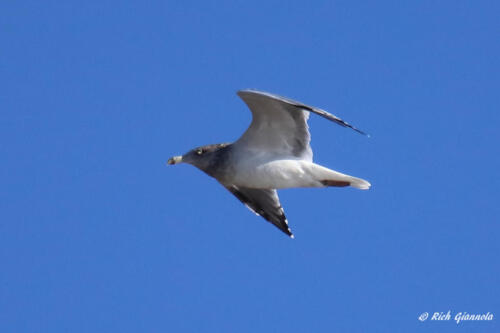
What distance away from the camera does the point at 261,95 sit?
11.3m

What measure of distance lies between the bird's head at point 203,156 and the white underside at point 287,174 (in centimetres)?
43

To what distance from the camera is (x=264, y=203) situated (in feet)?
44.5

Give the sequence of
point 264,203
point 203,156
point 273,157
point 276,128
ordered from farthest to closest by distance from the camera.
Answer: point 264,203 < point 203,156 < point 273,157 < point 276,128

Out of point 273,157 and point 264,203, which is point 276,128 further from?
point 264,203

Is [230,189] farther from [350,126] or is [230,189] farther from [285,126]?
[350,126]

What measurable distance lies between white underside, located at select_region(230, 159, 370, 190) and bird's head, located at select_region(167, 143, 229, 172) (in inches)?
17.0

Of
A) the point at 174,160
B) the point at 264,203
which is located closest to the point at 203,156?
the point at 174,160

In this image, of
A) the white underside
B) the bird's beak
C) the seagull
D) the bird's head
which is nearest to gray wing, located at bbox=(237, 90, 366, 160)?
the seagull

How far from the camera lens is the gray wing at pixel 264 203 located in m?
13.5

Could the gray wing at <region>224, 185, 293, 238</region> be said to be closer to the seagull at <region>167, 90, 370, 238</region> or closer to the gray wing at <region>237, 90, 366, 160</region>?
the seagull at <region>167, 90, 370, 238</region>

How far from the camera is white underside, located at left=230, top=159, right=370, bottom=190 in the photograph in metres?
11.9

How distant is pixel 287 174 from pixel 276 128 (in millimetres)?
614

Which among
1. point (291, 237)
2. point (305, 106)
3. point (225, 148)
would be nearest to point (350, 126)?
point (305, 106)

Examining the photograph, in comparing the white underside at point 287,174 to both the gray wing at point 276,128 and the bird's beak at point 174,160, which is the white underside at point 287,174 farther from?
the bird's beak at point 174,160
